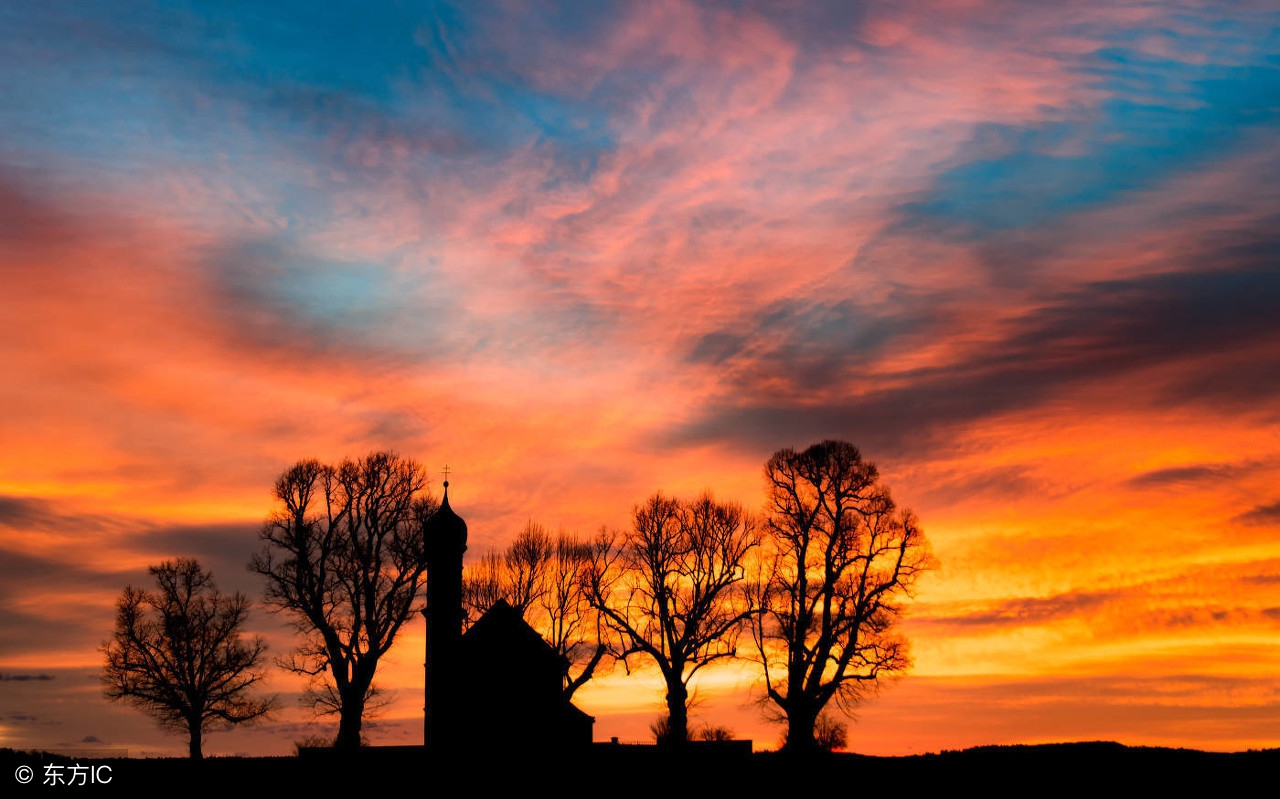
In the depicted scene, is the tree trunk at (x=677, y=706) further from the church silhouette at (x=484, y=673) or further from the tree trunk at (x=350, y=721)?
the tree trunk at (x=350, y=721)

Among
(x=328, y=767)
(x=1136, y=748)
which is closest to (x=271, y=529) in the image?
(x=328, y=767)

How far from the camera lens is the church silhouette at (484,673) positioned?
53812 mm

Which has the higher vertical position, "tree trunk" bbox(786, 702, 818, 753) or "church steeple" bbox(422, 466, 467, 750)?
"church steeple" bbox(422, 466, 467, 750)

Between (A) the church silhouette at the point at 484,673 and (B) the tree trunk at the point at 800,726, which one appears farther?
(A) the church silhouette at the point at 484,673

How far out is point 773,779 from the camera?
3847 centimetres

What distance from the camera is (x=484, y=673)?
177 ft

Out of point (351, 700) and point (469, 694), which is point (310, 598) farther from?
point (469, 694)

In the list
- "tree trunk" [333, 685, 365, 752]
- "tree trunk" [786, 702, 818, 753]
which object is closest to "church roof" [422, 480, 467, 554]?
"tree trunk" [333, 685, 365, 752]

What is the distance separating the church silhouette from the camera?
5381 centimetres

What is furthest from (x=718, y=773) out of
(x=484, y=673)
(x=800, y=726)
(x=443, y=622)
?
(x=443, y=622)

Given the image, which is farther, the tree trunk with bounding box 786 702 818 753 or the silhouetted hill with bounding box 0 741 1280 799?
the tree trunk with bounding box 786 702 818 753

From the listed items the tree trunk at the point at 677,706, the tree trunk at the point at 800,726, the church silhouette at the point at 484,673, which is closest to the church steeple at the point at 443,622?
the church silhouette at the point at 484,673

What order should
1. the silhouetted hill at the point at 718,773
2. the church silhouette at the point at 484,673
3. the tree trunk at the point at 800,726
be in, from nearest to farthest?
the silhouetted hill at the point at 718,773
the tree trunk at the point at 800,726
the church silhouette at the point at 484,673

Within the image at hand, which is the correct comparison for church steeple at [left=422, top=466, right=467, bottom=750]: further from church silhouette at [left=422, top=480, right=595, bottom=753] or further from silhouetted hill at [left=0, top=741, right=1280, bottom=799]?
silhouetted hill at [left=0, top=741, right=1280, bottom=799]
